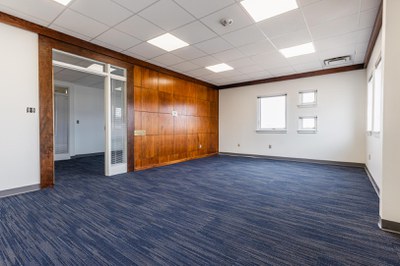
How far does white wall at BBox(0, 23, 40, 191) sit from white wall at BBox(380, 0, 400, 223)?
528cm

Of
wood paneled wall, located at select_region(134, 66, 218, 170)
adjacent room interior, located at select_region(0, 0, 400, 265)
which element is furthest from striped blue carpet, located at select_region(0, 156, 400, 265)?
wood paneled wall, located at select_region(134, 66, 218, 170)

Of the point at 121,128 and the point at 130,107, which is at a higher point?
the point at 130,107

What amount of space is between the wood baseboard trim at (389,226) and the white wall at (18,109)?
5.27 m

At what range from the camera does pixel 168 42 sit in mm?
4277

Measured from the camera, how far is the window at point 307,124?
21.1ft

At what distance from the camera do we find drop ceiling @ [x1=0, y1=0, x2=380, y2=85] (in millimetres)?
3018

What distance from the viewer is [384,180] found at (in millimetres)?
2188

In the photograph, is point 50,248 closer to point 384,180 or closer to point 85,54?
point 384,180

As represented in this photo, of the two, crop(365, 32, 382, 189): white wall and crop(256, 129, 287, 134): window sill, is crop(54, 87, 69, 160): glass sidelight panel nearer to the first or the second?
crop(256, 129, 287, 134): window sill

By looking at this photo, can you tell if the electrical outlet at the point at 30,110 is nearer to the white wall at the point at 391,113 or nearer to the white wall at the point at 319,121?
the white wall at the point at 391,113

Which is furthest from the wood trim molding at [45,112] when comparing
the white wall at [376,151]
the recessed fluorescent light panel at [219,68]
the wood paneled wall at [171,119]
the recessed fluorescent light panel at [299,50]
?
the white wall at [376,151]

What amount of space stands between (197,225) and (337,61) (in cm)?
568

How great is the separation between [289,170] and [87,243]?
16.0 ft

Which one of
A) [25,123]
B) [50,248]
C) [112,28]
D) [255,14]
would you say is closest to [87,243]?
[50,248]
